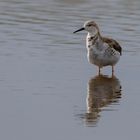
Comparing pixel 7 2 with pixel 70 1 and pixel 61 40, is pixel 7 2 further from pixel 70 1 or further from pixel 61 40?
pixel 61 40

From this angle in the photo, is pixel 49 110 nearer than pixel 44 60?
Yes

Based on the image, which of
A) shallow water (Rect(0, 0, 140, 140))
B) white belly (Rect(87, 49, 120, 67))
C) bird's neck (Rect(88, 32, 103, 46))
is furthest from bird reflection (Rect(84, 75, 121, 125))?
bird's neck (Rect(88, 32, 103, 46))

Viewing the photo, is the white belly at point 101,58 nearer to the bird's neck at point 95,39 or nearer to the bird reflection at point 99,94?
the bird's neck at point 95,39

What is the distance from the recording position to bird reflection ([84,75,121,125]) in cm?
1430

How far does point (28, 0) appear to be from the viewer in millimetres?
28672

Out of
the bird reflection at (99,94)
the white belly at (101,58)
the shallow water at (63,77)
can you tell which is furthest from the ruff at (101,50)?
the bird reflection at (99,94)

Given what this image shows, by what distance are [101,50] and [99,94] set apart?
8.15 ft

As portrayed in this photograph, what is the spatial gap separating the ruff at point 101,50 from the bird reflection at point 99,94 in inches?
14.8

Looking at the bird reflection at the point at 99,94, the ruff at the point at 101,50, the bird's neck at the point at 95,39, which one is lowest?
the bird reflection at the point at 99,94

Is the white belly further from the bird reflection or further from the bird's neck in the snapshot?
the bird reflection

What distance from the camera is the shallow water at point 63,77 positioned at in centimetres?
1339

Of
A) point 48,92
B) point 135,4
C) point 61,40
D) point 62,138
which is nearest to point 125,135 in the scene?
point 62,138

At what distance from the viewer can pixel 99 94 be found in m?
16.1

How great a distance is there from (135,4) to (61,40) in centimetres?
670
